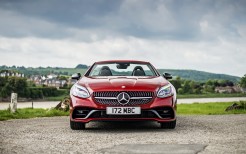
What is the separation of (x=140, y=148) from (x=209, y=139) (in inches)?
62.2

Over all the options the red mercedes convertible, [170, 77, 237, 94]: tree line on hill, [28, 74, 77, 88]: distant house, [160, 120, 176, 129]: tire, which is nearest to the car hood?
the red mercedes convertible

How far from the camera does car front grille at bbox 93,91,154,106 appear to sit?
307 inches

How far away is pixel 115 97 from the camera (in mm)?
7801

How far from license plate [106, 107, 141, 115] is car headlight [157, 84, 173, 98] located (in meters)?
0.54

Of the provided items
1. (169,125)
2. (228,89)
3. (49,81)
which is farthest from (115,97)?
→ (228,89)

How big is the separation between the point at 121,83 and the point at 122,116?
2.24 ft

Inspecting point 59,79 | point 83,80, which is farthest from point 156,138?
point 59,79

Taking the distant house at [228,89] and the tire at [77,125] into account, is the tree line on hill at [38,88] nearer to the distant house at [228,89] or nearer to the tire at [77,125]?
the distant house at [228,89]

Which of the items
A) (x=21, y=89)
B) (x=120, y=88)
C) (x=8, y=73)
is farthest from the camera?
(x=8, y=73)

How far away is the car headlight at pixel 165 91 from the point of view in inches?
313

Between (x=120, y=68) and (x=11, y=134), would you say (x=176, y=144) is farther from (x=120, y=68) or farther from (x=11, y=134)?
(x=120, y=68)

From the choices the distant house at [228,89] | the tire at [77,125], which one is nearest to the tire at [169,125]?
the tire at [77,125]

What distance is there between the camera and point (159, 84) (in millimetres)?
8156

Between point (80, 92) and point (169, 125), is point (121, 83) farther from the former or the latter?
point (169, 125)
